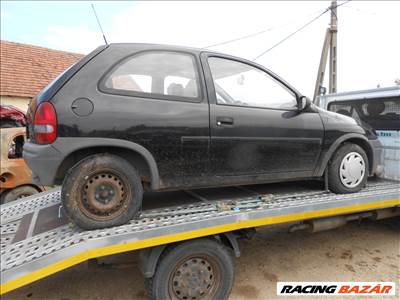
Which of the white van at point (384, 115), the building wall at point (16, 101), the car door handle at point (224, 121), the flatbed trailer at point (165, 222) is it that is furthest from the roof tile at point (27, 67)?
the white van at point (384, 115)

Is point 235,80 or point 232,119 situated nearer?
point 232,119

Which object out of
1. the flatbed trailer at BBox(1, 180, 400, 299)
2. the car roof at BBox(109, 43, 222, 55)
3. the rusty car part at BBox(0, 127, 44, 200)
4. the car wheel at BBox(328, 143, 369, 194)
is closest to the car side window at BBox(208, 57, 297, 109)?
the car roof at BBox(109, 43, 222, 55)

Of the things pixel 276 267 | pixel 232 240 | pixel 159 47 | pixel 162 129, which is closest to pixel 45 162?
pixel 162 129

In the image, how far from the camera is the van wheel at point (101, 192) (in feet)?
8.25

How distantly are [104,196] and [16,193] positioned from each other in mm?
3630

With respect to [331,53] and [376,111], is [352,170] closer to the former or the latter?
[376,111]

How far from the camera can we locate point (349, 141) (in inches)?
151

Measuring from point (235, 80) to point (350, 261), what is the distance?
8.92 ft

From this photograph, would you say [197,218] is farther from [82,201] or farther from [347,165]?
[347,165]

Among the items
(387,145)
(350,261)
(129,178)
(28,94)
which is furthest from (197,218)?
(28,94)

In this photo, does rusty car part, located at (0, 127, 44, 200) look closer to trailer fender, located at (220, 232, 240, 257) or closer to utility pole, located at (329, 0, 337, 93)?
trailer fender, located at (220, 232, 240, 257)

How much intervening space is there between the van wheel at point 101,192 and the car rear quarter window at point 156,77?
628 mm

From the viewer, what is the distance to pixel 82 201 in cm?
255
